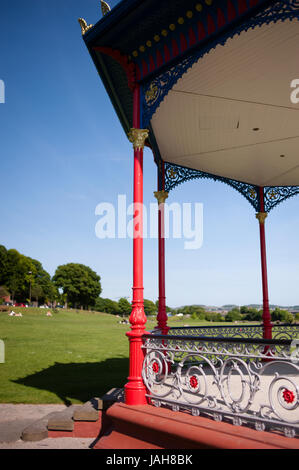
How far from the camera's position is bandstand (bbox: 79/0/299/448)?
3.77 m

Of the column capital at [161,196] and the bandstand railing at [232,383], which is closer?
the bandstand railing at [232,383]

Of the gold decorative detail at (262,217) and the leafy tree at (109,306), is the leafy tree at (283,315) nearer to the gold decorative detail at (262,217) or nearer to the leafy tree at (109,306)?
the gold decorative detail at (262,217)

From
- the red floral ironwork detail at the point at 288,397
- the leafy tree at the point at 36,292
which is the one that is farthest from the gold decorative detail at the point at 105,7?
the leafy tree at the point at 36,292

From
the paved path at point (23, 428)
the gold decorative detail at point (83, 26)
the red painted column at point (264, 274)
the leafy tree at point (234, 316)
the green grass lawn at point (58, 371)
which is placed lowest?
the leafy tree at point (234, 316)

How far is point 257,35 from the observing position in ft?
15.8

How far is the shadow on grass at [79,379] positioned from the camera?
7.45m

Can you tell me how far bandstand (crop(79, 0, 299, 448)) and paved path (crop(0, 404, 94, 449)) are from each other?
3.50 ft

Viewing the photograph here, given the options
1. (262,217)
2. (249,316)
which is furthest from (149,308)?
(262,217)

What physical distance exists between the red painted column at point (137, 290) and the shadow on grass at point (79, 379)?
2711mm

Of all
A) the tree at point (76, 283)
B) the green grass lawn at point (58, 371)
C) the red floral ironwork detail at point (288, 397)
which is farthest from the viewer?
the tree at point (76, 283)
